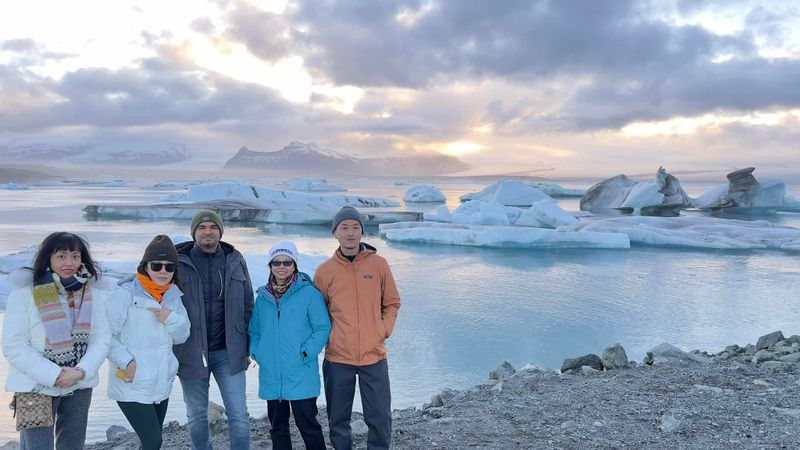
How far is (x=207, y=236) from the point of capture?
254 cm

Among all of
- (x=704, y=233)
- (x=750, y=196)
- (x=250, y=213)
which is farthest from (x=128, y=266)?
(x=750, y=196)

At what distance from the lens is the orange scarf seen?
240cm

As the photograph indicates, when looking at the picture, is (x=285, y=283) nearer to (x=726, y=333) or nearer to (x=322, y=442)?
(x=322, y=442)

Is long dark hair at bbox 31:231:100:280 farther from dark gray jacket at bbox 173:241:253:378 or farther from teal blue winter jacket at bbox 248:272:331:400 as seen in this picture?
teal blue winter jacket at bbox 248:272:331:400

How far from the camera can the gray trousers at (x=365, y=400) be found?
2668 mm

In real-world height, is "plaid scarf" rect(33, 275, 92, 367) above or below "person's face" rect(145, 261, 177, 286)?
below

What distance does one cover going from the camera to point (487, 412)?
3541 mm

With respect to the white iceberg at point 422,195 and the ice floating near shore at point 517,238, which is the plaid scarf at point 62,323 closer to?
the ice floating near shore at point 517,238

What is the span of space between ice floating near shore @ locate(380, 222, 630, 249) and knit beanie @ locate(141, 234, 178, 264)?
12.6 meters

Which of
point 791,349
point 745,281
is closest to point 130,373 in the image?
point 791,349

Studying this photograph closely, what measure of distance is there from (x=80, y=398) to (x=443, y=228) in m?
13.5

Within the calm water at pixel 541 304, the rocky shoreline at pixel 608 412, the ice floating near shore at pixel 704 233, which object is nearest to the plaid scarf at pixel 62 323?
the rocky shoreline at pixel 608 412

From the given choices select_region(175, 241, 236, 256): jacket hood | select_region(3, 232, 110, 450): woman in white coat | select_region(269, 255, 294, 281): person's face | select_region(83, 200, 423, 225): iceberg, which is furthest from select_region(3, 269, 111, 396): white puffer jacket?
select_region(83, 200, 423, 225): iceberg

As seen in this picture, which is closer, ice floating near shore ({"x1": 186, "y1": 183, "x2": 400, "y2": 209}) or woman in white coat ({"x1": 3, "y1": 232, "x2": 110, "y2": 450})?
woman in white coat ({"x1": 3, "y1": 232, "x2": 110, "y2": 450})
